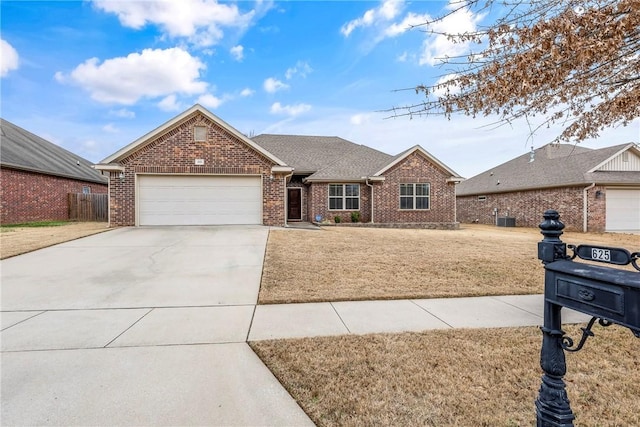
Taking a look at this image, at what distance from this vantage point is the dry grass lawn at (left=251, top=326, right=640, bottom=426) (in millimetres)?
2354

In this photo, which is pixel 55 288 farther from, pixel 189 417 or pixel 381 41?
pixel 381 41

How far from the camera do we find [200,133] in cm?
1389

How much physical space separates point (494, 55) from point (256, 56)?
13225mm

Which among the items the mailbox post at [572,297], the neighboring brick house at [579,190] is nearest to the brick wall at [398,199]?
the neighboring brick house at [579,190]

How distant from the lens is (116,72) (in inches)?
600

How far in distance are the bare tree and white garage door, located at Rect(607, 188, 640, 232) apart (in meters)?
19.0

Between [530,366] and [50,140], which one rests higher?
[50,140]

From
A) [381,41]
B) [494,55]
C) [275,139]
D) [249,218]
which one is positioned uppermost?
[275,139]

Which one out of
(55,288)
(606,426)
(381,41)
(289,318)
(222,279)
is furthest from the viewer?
(222,279)

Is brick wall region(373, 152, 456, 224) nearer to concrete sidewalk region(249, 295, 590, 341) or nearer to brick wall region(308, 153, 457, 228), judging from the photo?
brick wall region(308, 153, 457, 228)

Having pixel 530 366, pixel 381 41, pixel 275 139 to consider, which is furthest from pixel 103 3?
pixel 275 139

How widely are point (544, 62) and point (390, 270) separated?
16.8 feet

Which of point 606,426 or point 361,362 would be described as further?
point 361,362

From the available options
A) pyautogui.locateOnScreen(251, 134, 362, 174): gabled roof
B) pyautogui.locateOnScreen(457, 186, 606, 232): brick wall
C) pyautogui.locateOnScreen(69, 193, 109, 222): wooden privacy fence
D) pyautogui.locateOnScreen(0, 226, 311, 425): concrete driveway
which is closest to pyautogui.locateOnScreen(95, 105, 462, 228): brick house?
pyautogui.locateOnScreen(251, 134, 362, 174): gabled roof
